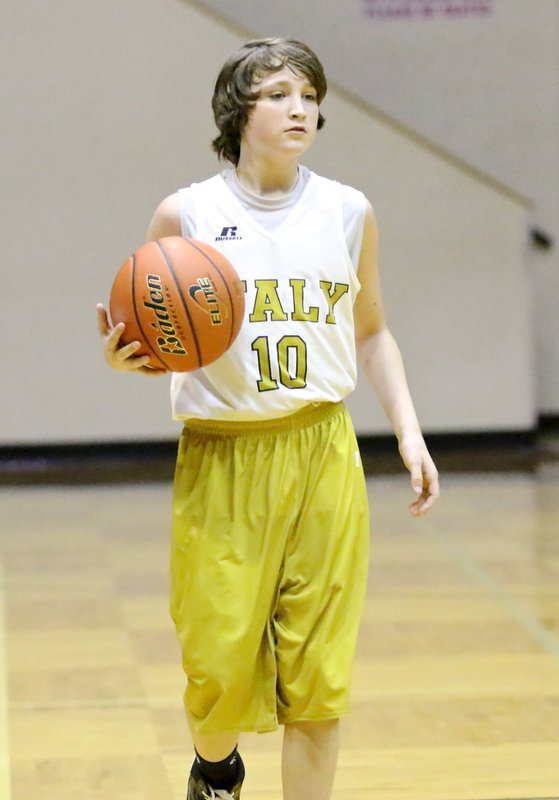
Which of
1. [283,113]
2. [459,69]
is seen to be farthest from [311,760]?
[459,69]

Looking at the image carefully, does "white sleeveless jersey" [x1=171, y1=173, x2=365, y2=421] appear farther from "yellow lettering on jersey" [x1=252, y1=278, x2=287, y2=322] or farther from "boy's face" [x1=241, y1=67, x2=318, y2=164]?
"boy's face" [x1=241, y1=67, x2=318, y2=164]

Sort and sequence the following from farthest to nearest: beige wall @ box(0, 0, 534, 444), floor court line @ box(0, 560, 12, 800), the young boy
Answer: beige wall @ box(0, 0, 534, 444), floor court line @ box(0, 560, 12, 800), the young boy

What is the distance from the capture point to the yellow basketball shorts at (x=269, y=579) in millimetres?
2443

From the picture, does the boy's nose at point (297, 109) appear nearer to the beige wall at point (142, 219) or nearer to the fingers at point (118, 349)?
the fingers at point (118, 349)

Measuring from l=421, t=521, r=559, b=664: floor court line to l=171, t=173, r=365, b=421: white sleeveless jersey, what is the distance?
2.12 metres

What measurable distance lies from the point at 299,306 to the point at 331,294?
9 cm

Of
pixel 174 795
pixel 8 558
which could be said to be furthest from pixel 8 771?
pixel 8 558

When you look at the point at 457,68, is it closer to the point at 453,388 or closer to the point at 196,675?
the point at 453,388

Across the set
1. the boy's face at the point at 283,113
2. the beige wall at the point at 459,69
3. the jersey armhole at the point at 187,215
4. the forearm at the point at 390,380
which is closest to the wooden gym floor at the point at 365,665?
the forearm at the point at 390,380

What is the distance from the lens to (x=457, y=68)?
31.8ft

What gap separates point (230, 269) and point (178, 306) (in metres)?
0.12

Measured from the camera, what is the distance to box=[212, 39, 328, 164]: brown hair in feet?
8.13

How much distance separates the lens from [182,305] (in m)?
2.38

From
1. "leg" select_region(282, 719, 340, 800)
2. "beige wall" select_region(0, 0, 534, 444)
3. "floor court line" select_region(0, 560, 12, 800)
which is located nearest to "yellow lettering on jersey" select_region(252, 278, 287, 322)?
"leg" select_region(282, 719, 340, 800)
